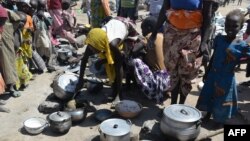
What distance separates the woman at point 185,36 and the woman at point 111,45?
2.15 ft

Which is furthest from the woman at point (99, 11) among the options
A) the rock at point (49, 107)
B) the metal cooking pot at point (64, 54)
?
the rock at point (49, 107)

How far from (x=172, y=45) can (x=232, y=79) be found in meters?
0.87

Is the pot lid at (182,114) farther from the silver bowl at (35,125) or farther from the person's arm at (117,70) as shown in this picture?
the silver bowl at (35,125)

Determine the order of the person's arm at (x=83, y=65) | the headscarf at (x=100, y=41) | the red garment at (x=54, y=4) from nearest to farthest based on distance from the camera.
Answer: the headscarf at (x=100, y=41) → the person's arm at (x=83, y=65) → the red garment at (x=54, y=4)

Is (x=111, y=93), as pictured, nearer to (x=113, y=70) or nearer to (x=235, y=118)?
(x=113, y=70)

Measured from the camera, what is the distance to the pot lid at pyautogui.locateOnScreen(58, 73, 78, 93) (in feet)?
15.6

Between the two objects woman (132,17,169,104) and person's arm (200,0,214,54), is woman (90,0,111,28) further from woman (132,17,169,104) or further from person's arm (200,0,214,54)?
person's arm (200,0,214,54)

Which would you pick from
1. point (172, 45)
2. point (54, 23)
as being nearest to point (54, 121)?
point (172, 45)

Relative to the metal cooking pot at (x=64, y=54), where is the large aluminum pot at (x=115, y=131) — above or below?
below

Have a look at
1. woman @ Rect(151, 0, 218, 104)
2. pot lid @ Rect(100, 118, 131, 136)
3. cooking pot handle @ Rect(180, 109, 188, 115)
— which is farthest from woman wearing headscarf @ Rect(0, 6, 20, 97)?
cooking pot handle @ Rect(180, 109, 188, 115)

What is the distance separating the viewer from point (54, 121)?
4023mm

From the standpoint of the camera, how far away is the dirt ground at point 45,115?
4.09 metres

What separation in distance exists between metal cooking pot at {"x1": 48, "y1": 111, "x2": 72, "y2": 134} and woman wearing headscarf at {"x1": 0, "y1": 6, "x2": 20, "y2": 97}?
1308 millimetres

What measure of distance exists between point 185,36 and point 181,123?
→ 1.16 metres
